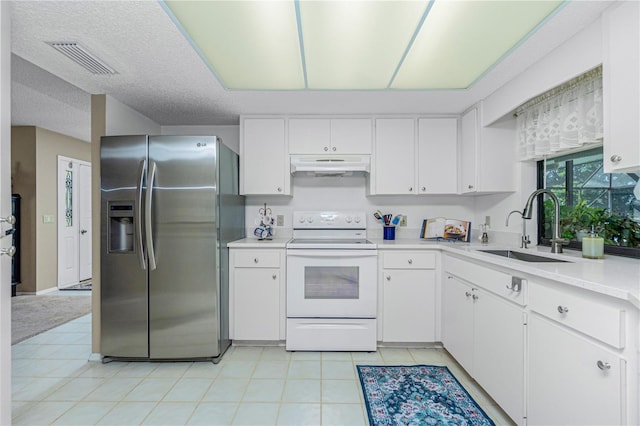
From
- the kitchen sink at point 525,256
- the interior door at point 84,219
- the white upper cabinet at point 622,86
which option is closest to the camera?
the white upper cabinet at point 622,86

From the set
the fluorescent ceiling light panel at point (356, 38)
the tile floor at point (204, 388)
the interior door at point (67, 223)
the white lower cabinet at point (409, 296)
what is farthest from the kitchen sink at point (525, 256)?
the interior door at point (67, 223)

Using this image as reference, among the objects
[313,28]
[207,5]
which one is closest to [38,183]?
[207,5]

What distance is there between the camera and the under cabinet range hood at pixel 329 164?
9.38 ft

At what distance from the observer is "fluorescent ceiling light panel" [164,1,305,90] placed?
150 cm

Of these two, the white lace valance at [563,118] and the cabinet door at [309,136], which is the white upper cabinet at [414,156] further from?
the white lace valance at [563,118]

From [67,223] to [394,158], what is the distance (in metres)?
5.20

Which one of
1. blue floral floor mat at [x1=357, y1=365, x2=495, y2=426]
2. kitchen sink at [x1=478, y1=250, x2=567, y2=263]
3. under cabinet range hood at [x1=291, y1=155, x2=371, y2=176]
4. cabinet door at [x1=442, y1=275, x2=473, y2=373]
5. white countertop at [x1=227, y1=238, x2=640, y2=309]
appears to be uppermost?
under cabinet range hood at [x1=291, y1=155, x2=371, y2=176]

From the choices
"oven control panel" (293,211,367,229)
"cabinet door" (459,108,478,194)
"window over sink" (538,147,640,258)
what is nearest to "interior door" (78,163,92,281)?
"oven control panel" (293,211,367,229)

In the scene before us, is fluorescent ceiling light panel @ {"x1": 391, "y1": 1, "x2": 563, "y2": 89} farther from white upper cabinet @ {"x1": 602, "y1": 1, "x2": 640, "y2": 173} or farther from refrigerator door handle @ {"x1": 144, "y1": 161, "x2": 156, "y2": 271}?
refrigerator door handle @ {"x1": 144, "y1": 161, "x2": 156, "y2": 271}

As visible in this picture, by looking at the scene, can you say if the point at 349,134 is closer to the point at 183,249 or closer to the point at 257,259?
the point at 257,259

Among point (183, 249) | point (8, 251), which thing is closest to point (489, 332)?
point (183, 249)

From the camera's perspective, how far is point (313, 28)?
1644 mm

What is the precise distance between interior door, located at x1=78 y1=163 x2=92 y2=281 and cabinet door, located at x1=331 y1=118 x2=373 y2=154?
4.74 meters

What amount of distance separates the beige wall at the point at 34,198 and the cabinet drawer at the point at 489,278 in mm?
5452
